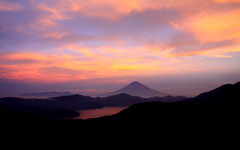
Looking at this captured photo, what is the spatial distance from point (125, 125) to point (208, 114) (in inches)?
835

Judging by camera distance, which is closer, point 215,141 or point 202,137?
point 215,141

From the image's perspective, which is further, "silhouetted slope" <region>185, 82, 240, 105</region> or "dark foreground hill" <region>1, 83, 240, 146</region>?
"silhouetted slope" <region>185, 82, 240, 105</region>

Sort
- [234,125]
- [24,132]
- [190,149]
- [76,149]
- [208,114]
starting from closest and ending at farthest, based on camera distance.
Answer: [190,149] → [76,149] → [234,125] → [24,132] → [208,114]

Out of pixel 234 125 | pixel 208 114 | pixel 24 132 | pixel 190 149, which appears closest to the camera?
pixel 190 149

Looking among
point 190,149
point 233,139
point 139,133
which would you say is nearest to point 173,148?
point 190,149

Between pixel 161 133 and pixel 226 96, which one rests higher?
pixel 226 96

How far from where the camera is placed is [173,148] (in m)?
24.2

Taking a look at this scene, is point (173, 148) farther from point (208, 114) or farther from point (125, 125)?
point (208, 114)

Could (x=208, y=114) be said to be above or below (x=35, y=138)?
above

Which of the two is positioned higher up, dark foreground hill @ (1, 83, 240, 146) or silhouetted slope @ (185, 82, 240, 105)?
silhouetted slope @ (185, 82, 240, 105)

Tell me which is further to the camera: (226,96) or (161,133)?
(226,96)

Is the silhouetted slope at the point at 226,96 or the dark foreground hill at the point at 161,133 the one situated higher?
the silhouetted slope at the point at 226,96

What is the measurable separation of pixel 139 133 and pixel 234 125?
738 inches

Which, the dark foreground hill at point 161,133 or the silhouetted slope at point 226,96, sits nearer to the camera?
the dark foreground hill at point 161,133
